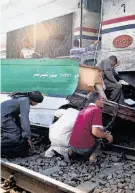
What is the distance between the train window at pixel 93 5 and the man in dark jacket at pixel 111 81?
2.19 metres

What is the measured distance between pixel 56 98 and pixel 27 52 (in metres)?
2.75

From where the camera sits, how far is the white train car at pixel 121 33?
7.22m

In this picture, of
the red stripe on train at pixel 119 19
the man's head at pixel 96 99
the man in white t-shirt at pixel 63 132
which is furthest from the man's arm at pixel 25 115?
the red stripe on train at pixel 119 19

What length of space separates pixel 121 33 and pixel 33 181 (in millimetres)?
4799

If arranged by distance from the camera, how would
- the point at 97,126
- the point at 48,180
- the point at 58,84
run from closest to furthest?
the point at 48,180 < the point at 97,126 < the point at 58,84

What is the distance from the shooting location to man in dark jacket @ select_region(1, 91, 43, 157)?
5.07 metres

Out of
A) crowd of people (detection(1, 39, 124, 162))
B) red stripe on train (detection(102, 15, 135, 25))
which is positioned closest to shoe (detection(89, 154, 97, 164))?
crowd of people (detection(1, 39, 124, 162))

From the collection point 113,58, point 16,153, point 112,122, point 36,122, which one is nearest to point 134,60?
point 113,58

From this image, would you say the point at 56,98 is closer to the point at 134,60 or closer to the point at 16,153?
the point at 16,153

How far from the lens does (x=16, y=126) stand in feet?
17.0

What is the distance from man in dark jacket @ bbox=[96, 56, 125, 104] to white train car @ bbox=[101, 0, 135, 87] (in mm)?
493

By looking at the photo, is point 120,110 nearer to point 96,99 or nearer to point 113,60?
point 96,99

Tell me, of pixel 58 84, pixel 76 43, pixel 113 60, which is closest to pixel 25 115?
pixel 58 84

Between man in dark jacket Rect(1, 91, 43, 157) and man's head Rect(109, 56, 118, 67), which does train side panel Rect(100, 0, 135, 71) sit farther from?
man in dark jacket Rect(1, 91, 43, 157)
